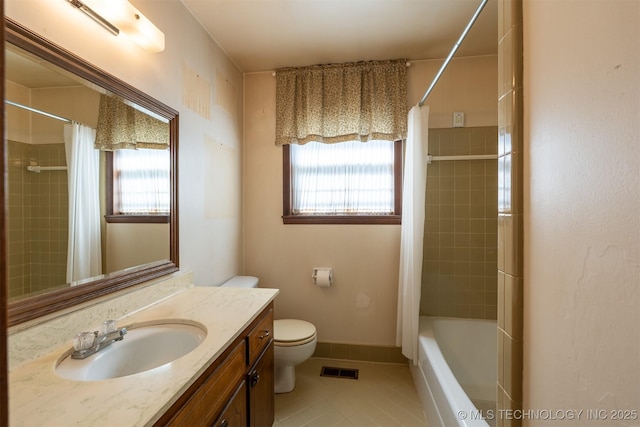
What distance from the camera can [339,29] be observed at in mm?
1932

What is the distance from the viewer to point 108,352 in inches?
38.7

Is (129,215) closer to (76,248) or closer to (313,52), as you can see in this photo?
(76,248)

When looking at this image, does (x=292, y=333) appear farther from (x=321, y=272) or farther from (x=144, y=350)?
(x=144, y=350)

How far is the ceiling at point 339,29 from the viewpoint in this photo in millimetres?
1711

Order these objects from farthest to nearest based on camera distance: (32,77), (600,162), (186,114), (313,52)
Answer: (313,52), (186,114), (32,77), (600,162)

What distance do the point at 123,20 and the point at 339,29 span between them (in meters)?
1.33

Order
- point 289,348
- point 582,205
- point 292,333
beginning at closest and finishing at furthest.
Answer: point 582,205 < point 289,348 < point 292,333

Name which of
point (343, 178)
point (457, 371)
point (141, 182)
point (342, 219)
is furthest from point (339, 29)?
point (457, 371)

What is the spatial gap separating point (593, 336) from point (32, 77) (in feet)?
5.55

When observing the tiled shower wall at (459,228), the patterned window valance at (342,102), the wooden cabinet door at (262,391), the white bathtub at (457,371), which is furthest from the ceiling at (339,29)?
the white bathtub at (457,371)

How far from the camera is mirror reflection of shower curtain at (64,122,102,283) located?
3.42ft

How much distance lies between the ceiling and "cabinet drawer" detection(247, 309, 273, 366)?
189 cm

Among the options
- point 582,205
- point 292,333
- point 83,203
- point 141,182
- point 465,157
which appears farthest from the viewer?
→ point 465,157

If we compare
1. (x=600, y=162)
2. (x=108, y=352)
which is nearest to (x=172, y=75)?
(x=108, y=352)
